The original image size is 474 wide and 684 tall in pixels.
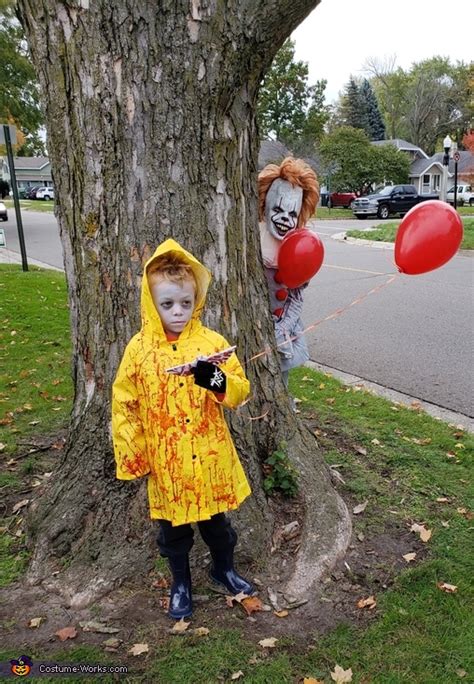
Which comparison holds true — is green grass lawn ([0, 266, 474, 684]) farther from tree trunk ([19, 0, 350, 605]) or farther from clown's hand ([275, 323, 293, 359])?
clown's hand ([275, 323, 293, 359])

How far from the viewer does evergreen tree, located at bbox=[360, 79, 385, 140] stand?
57.0m

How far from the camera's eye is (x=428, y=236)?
127 inches

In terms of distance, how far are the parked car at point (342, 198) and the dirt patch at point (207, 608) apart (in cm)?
3455

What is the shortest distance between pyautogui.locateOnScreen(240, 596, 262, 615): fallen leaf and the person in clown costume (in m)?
1.40

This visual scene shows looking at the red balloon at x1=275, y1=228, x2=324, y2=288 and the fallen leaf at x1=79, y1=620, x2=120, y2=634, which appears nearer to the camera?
the fallen leaf at x1=79, y1=620, x2=120, y2=634

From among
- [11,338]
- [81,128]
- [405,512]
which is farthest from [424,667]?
[11,338]

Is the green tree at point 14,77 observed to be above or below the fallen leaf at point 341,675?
above

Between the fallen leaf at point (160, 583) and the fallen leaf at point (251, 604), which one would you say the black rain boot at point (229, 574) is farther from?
the fallen leaf at point (160, 583)

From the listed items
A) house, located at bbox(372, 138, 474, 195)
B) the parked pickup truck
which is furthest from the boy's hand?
house, located at bbox(372, 138, 474, 195)

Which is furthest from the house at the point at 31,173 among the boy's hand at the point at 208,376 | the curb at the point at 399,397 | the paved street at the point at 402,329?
the boy's hand at the point at 208,376

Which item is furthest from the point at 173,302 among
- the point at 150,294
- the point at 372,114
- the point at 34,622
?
the point at 372,114

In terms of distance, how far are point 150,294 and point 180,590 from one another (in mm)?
1387

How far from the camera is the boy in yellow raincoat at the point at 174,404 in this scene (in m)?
2.33

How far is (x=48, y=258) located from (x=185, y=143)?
13.2 metres
